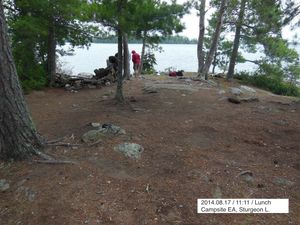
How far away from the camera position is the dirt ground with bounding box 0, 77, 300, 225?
3773mm

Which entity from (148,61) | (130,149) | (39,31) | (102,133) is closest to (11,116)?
(102,133)

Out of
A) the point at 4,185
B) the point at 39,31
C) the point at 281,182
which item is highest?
the point at 39,31

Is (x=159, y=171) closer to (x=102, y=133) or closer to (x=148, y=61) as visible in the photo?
(x=102, y=133)

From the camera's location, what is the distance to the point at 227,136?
20.0ft

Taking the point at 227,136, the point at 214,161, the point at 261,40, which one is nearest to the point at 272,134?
the point at 227,136

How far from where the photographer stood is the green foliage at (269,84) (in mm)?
17531

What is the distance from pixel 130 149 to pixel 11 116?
5.84 feet

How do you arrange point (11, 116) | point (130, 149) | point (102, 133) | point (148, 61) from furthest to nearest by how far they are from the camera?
point (148, 61) → point (102, 133) → point (130, 149) → point (11, 116)

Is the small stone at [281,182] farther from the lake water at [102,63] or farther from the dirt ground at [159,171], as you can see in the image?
the lake water at [102,63]

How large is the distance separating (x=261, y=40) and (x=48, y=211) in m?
14.5

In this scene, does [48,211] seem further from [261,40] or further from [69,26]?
[261,40]

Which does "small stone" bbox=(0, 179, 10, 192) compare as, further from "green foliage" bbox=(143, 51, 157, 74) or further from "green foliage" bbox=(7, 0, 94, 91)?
"green foliage" bbox=(143, 51, 157, 74)

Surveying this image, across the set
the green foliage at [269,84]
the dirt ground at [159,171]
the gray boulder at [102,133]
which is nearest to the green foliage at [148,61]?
the green foliage at [269,84]

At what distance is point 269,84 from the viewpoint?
58.7ft
